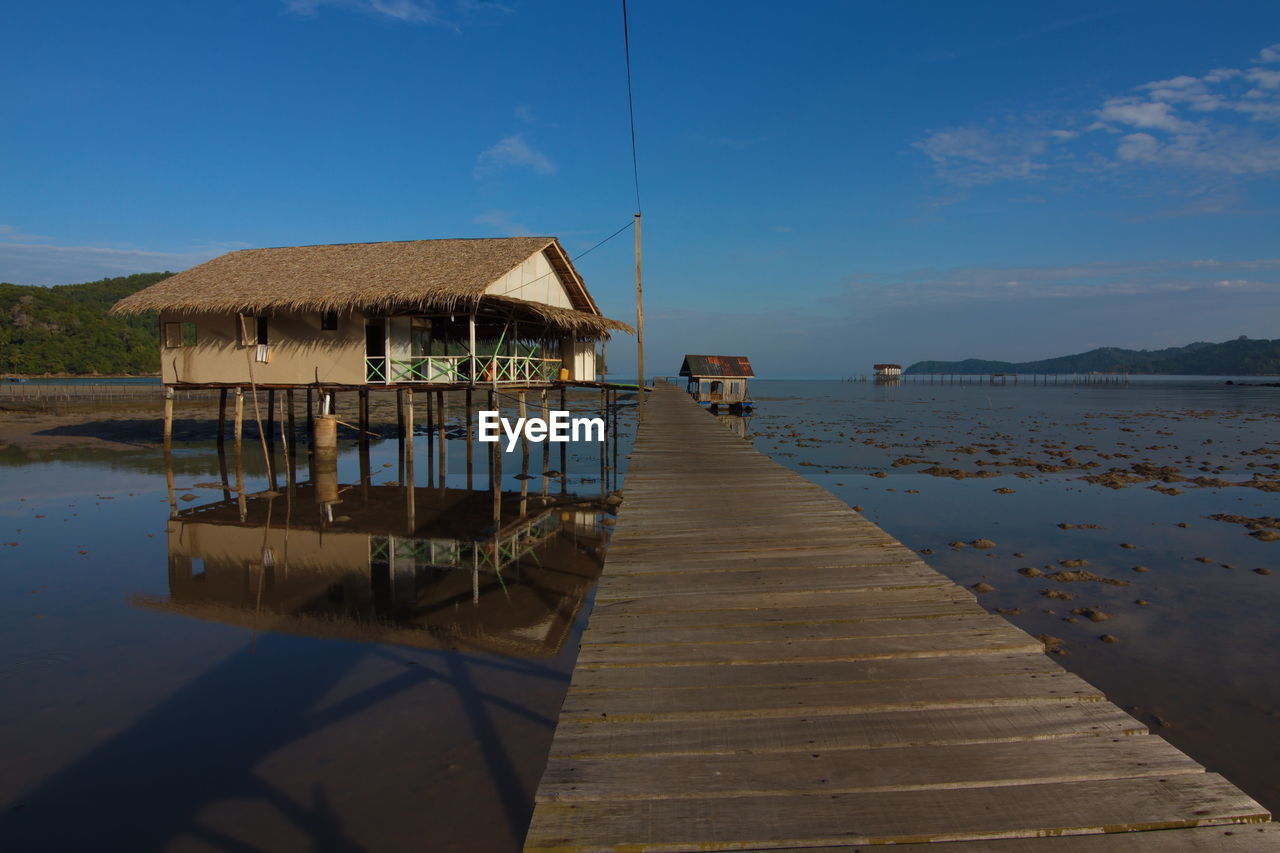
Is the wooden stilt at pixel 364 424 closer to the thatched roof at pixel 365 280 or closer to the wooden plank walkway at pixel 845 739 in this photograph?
the thatched roof at pixel 365 280

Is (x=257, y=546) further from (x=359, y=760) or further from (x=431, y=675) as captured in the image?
(x=359, y=760)

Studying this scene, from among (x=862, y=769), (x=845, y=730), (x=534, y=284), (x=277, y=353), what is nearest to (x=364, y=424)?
(x=277, y=353)

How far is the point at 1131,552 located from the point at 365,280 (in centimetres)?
1886

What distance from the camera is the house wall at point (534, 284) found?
18898 millimetres

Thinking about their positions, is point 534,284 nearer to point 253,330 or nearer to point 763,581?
point 253,330

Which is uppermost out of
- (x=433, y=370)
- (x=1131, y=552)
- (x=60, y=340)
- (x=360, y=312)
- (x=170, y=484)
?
(x=60, y=340)

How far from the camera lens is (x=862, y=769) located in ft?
8.53

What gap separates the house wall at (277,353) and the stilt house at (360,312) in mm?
30

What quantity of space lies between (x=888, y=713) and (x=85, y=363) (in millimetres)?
107787

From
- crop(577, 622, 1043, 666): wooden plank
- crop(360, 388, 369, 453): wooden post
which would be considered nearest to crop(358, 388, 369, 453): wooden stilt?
crop(360, 388, 369, 453): wooden post

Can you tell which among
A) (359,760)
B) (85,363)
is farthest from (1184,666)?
(85,363)

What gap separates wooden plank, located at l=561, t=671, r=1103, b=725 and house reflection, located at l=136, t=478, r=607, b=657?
16.4 feet

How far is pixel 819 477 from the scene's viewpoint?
2178cm

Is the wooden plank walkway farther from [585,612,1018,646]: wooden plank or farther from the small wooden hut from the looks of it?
the small wooden hut
